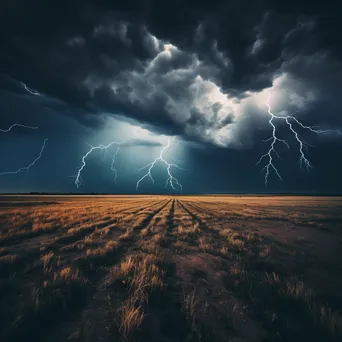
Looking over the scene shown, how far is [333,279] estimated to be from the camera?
17.3 feet

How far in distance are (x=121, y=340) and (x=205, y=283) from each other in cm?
Result: 286

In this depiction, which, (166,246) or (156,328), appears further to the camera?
(166,246)

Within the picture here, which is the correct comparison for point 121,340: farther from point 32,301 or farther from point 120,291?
point 32,301

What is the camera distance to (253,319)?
354cm

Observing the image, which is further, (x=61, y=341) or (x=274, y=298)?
(x=274, y=298)

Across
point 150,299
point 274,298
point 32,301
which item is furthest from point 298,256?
point 32,301

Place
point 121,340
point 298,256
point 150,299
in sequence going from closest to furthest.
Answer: point 121,340
point 150,299
point 298,256

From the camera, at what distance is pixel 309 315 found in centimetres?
355

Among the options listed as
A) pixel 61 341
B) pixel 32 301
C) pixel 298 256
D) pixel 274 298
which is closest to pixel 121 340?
pixel 61 341

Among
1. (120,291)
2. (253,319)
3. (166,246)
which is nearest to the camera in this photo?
(253,319)

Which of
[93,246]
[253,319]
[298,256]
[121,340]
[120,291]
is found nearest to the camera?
[121,340]

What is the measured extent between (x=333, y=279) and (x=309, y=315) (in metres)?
2.67

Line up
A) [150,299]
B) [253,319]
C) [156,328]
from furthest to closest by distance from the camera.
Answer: [150,299], [253,319], [156,328]

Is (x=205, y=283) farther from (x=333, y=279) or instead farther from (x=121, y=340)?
(x=333, y=279)
